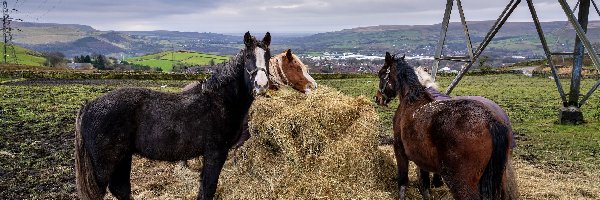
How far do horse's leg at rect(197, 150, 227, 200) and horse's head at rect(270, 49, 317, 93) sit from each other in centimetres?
398

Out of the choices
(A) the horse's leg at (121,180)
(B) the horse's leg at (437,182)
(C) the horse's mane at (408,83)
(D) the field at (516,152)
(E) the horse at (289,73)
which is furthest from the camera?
(E) the horse at (289,73)

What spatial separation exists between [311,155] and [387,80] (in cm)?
192

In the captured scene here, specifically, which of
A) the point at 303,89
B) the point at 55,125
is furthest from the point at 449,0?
the point at 55,125

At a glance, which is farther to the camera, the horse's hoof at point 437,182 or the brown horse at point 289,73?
the brown horse at point 289,73

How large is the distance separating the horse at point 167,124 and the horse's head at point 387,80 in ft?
8.60

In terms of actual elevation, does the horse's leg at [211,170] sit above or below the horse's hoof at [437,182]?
above

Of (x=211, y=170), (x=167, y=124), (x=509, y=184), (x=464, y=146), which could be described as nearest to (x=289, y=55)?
(x=211, y=170)

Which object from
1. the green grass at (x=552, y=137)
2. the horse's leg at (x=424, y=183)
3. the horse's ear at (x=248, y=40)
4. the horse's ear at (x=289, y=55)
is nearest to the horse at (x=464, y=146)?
the horse's leg at (x=424, y=183)

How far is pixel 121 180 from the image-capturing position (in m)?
5.38

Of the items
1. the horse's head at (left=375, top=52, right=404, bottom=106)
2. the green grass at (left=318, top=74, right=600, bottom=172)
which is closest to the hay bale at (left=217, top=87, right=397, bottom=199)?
the horse's head at (left=375, top=52, right=404, bottom=106)

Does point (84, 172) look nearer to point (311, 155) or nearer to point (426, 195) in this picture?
point (311, 155)

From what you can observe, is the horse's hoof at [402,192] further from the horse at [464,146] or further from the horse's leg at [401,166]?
the horse at [464,146]

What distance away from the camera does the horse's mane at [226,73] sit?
206 inches

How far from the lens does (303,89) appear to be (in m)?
9.18
